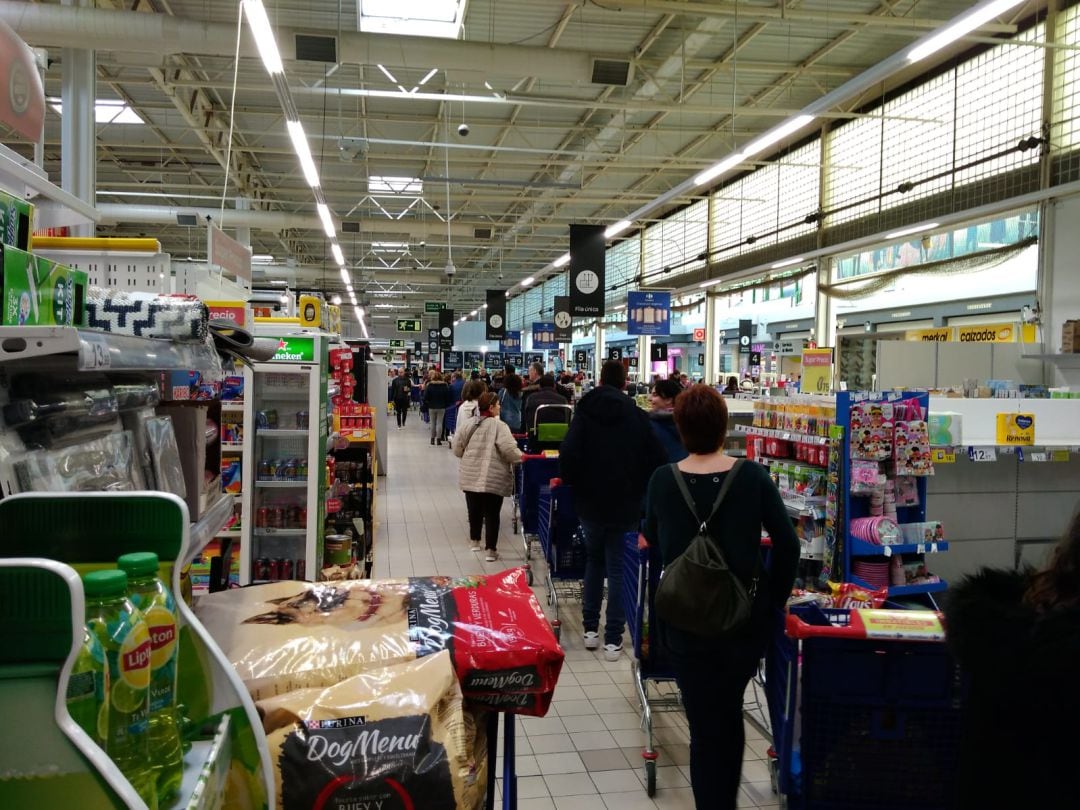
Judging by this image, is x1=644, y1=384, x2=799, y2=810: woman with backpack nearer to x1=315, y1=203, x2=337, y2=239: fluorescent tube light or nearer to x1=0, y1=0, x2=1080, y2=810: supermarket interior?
x1=0, y1=0, x2=1080, y2=810: supermarket interior

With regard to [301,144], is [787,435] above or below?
below

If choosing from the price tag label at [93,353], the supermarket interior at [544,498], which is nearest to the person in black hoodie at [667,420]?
the supermarket interior at [544,498]

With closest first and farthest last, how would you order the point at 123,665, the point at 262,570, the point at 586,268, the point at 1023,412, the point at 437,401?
1. the point at 123,665
2. the point at 262,570
3. the point at 1023,412
4. the point at 586,268
5. the point at 437,401

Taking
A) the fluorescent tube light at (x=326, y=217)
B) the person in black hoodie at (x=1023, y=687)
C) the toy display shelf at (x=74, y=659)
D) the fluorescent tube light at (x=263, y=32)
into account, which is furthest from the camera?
the fluorescent tube light at (x=326, y=217)

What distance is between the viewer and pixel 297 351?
467cm

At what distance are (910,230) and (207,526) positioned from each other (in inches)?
542

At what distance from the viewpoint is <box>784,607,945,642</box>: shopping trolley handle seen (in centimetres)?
250

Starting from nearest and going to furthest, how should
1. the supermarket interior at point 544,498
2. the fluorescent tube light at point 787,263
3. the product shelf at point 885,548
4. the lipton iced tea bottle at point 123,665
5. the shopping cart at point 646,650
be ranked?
the lipton iced tea bottle at point 123,665 < the supermarket interior at point 544,498 < the shopping cart at point 646,650 < the product shelf at point 885,548 < the fluorescent tube light at point 787,263

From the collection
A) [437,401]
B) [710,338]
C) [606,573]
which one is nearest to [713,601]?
[606,573]

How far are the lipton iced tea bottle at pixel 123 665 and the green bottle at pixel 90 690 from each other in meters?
0.02

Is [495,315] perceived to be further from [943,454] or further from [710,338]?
[943,454]

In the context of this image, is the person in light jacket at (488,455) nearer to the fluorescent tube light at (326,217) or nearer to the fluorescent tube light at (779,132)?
the fluorescent tube light at (779,132)

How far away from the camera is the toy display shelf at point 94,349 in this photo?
103cm

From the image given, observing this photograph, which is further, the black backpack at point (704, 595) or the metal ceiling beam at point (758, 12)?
the metal ceiling beam at point (758, 12)
